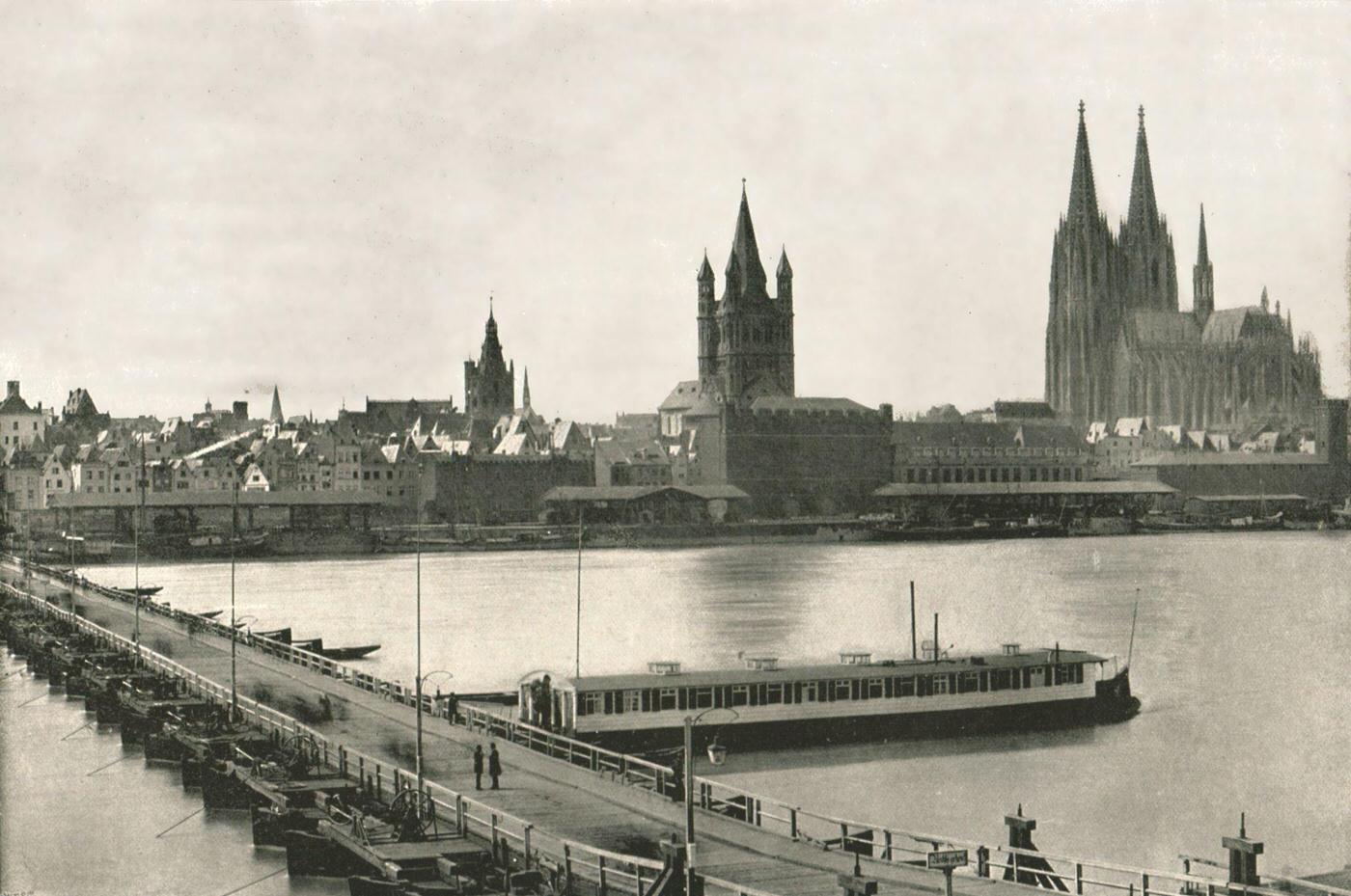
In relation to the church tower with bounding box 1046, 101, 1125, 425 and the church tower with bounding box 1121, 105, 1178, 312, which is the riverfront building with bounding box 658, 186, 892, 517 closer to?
the church tower with bounding box 1046, 101, 1125, 425

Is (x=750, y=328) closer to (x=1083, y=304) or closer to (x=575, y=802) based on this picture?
(x=1083, y=304)

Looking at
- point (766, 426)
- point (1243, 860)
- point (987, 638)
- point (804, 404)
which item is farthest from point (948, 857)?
point (804, 404)

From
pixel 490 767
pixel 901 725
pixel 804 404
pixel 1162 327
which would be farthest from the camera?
pixel 1162 327

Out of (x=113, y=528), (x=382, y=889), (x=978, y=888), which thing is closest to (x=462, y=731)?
(x=382, y=889)

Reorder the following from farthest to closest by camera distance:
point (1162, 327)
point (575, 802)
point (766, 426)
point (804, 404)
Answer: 1. point (1162, 327)
2. point (804, 404)
3. point (766, 426)
4. point (575, 802)

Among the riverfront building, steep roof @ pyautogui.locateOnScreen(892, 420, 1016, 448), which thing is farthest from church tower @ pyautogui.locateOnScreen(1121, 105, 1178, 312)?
the riverfront building

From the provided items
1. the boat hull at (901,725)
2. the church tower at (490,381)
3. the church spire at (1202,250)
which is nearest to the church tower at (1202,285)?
the church spire at (1202,250)
